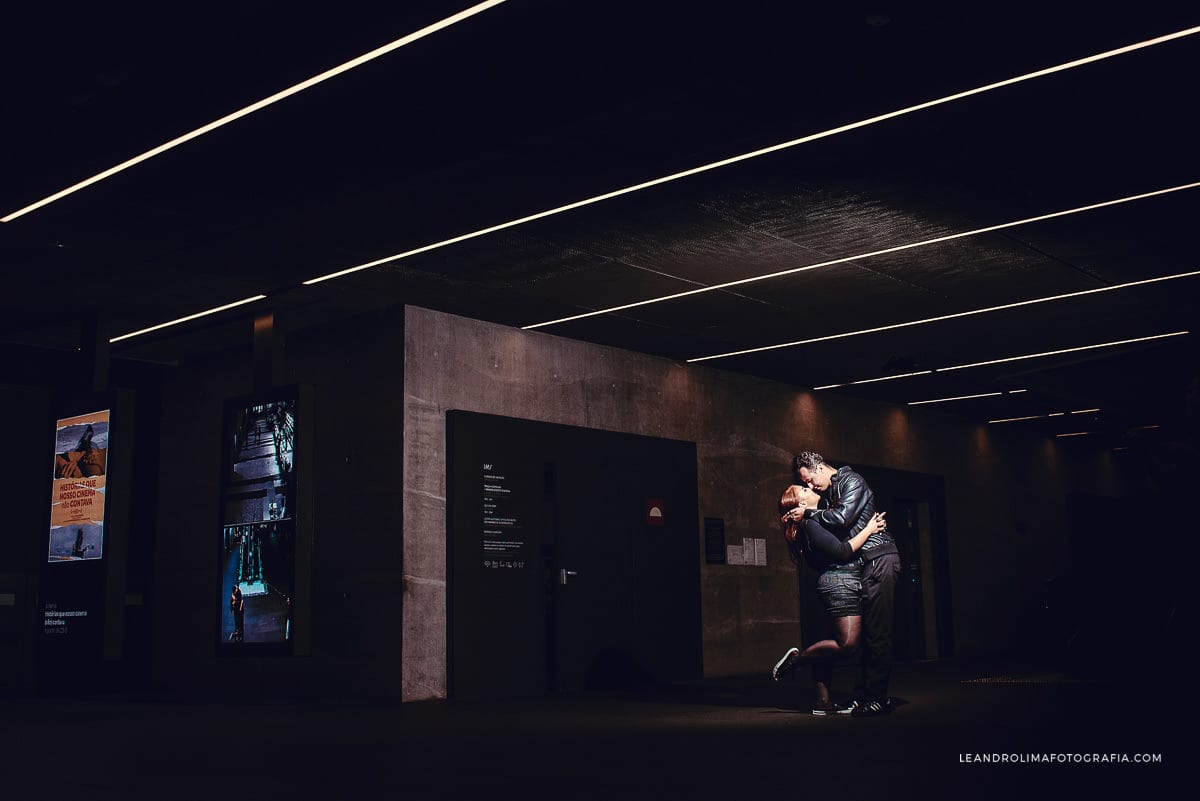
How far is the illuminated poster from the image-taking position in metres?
8.97

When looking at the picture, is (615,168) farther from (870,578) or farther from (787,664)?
(787,664)

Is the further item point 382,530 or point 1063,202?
point 382,530

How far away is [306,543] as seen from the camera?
8.29 m

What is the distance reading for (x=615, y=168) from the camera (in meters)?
6.48

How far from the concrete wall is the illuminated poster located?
89.9 inches

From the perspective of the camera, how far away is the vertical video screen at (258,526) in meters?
8.49

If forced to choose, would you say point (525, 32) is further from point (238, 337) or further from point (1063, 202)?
point (238, 337)

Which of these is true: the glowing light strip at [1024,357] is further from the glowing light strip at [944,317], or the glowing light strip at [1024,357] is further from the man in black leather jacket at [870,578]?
the man in black leather jacket at [870,578]

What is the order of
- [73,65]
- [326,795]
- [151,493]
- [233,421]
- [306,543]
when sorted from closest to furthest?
1. [326,795]
2. [73,65]
3. [306,543]
4. [233,421]
5. [151,493]

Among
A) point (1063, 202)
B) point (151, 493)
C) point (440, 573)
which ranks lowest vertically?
point (440, 573)

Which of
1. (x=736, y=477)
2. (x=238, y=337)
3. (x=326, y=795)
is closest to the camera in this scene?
(x=326, y=795)

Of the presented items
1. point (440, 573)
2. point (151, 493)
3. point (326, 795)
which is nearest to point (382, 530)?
point (440, 573)

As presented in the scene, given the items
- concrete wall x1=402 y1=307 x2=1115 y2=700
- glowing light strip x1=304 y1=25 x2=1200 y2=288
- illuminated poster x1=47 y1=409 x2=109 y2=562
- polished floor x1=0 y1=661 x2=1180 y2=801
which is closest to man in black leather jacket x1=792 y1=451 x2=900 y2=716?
polished floor x1=0 y1=661 x2=1180 y2=801

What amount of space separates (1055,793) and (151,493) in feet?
31.1
